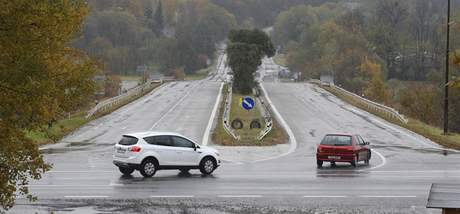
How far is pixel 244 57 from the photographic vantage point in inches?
3337

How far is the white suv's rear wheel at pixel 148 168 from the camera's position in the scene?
25.5 m

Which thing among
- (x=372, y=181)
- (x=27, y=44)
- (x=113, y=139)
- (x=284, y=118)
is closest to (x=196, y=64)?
(x=284, y=118)

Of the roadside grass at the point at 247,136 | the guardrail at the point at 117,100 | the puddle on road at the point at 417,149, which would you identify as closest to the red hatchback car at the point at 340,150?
the puddle on road at the point at 417,149

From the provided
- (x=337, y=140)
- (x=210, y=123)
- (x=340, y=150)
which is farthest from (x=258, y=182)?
(x=210, y=123)

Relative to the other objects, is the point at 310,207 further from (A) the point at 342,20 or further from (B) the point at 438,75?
(A) the point at 342,20

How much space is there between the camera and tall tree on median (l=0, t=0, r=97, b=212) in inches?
457

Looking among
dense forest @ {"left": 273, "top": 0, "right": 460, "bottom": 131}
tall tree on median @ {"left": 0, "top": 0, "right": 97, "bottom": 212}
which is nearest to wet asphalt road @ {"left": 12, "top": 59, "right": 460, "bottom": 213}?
tall tree on median @ {"left": 0, "top": 0, "right": 97, "bottom": 212}

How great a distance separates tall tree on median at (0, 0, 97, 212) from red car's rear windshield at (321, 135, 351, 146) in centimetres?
1894

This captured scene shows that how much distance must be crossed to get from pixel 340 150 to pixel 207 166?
6.22 meters

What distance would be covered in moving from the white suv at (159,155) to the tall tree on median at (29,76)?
12.5 metres

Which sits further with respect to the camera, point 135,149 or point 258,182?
point 135,149

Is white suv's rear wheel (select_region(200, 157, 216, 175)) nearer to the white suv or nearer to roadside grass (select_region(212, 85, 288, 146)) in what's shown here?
the white suv

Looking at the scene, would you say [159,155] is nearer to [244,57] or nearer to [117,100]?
[117,100]

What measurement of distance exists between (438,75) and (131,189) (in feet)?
299
